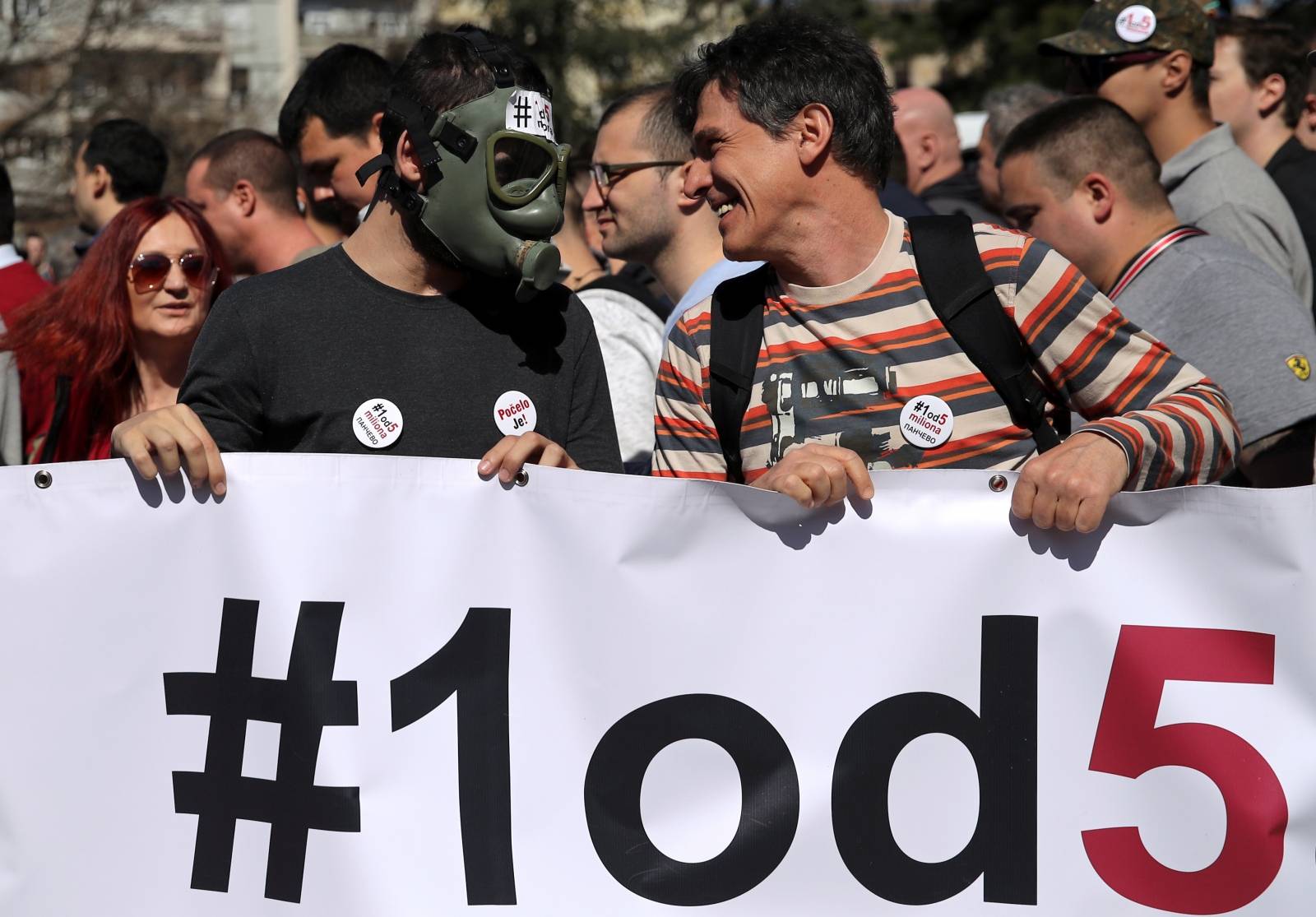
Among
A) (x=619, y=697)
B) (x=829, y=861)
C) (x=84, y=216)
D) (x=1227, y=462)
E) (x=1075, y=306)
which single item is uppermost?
(x=84, y=216)

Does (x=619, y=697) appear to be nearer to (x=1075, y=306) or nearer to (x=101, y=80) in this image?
(x=1075, y=306)

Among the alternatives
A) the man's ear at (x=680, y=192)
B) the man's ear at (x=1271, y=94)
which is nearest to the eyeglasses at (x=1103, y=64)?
the man's ear at (x=1271, y=94)

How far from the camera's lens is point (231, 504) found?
2.81 m

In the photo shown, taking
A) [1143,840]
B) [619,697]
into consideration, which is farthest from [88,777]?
[1143,840]

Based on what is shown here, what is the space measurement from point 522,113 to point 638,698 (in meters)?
1.24

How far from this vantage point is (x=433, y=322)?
9.64 feet

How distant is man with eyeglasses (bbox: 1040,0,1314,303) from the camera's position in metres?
4.82

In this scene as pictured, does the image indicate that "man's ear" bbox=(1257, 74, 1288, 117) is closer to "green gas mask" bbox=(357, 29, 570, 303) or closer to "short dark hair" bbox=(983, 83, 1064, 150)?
"short dark hair" bbox=(983, 83, 1064, 150)

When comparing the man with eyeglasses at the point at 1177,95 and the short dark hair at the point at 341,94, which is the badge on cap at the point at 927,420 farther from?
the short dark hair at the point at 341,94

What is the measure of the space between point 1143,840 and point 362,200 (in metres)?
3.33

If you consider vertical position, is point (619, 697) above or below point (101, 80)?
below

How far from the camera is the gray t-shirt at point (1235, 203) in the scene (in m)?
4.68

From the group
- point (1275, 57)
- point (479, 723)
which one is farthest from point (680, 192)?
point (1275, 57)

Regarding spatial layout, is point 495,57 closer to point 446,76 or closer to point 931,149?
point 446,76
